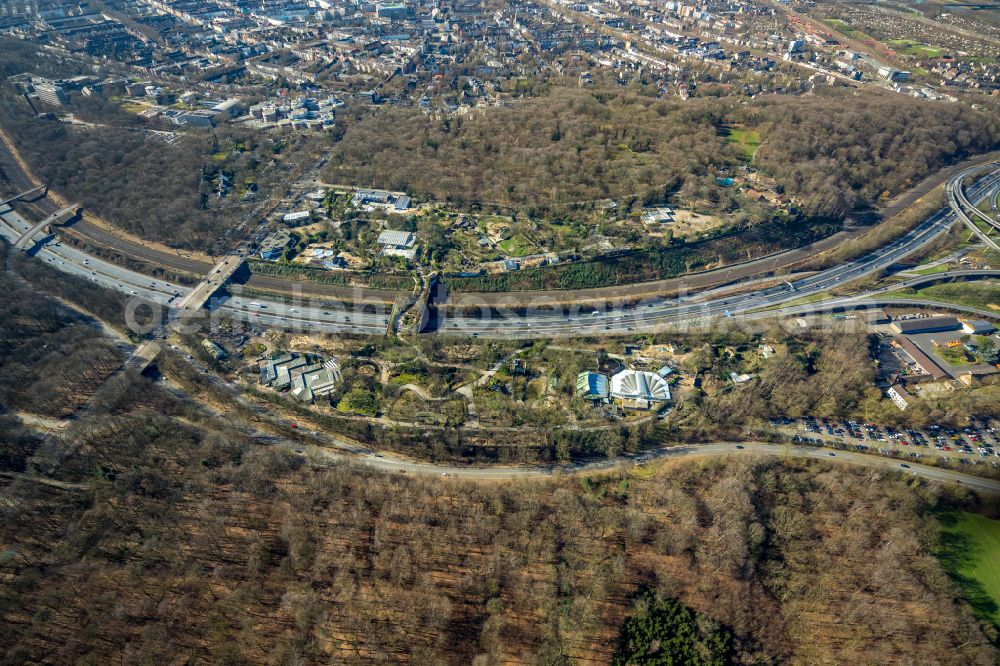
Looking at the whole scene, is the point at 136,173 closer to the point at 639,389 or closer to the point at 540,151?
the point at 540,151

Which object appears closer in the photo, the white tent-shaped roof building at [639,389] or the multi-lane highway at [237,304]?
the white tent-shaped roof building at [639,389]

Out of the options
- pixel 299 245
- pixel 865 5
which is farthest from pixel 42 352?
pixel 865 5

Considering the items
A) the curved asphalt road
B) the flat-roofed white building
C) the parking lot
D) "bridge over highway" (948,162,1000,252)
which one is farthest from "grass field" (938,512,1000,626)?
the flat-roofed white building

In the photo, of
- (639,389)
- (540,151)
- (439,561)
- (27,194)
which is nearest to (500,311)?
(639,389)

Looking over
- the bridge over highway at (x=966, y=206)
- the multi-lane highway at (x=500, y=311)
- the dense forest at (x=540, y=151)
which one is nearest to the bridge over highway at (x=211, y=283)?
the multi-lane highway at (x=500, y=311)

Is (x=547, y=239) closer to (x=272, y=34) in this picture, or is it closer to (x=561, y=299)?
(x=561, y=299)

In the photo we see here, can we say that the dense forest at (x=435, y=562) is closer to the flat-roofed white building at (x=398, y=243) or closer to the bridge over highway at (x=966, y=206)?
the flat-roofed white building at (x=398, y=243)
